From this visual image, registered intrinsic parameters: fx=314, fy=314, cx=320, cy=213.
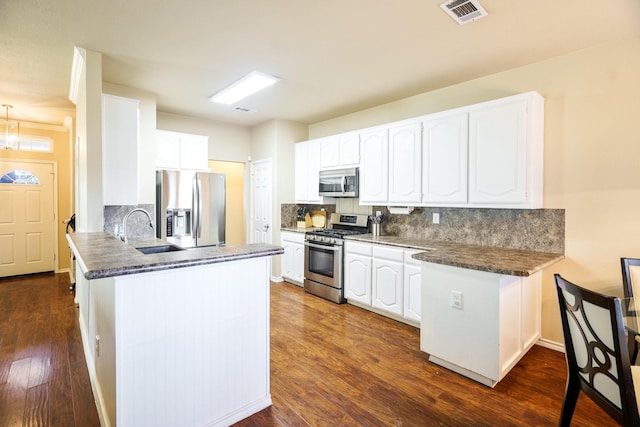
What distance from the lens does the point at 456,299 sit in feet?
8.11

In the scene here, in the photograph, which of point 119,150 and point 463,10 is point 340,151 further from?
point 119,150

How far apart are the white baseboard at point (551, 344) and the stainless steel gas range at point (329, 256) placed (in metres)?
2.16

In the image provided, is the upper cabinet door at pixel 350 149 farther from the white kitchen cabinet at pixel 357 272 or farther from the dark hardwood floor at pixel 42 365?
the dark hardwood floor at pixel 42 365

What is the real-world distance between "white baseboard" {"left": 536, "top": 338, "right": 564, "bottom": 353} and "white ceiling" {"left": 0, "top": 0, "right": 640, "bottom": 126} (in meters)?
2.65

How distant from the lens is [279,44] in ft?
8.78

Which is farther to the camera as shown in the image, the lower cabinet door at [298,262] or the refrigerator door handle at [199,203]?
the lower cabinet door at [298,262]

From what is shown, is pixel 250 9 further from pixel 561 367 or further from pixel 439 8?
pixel 561 367

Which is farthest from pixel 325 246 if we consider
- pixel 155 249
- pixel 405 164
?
pixel 155 249

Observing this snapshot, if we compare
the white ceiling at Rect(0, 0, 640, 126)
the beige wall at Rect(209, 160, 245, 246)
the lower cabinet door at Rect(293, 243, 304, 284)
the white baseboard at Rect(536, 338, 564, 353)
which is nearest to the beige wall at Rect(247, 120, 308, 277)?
the lower cabinet door at Rect(293, 243, 304, 284)

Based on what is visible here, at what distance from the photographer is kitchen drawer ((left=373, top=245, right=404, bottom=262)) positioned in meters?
3.48

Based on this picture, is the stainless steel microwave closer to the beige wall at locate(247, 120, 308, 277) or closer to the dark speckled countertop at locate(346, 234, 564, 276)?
the beige wall at locate(247, 120, 308, 277)

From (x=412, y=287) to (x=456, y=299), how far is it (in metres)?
0.91

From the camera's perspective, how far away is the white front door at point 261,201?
5367mm

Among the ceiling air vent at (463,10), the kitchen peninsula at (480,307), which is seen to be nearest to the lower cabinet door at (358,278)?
the kitchen peninsula at (480,307)
